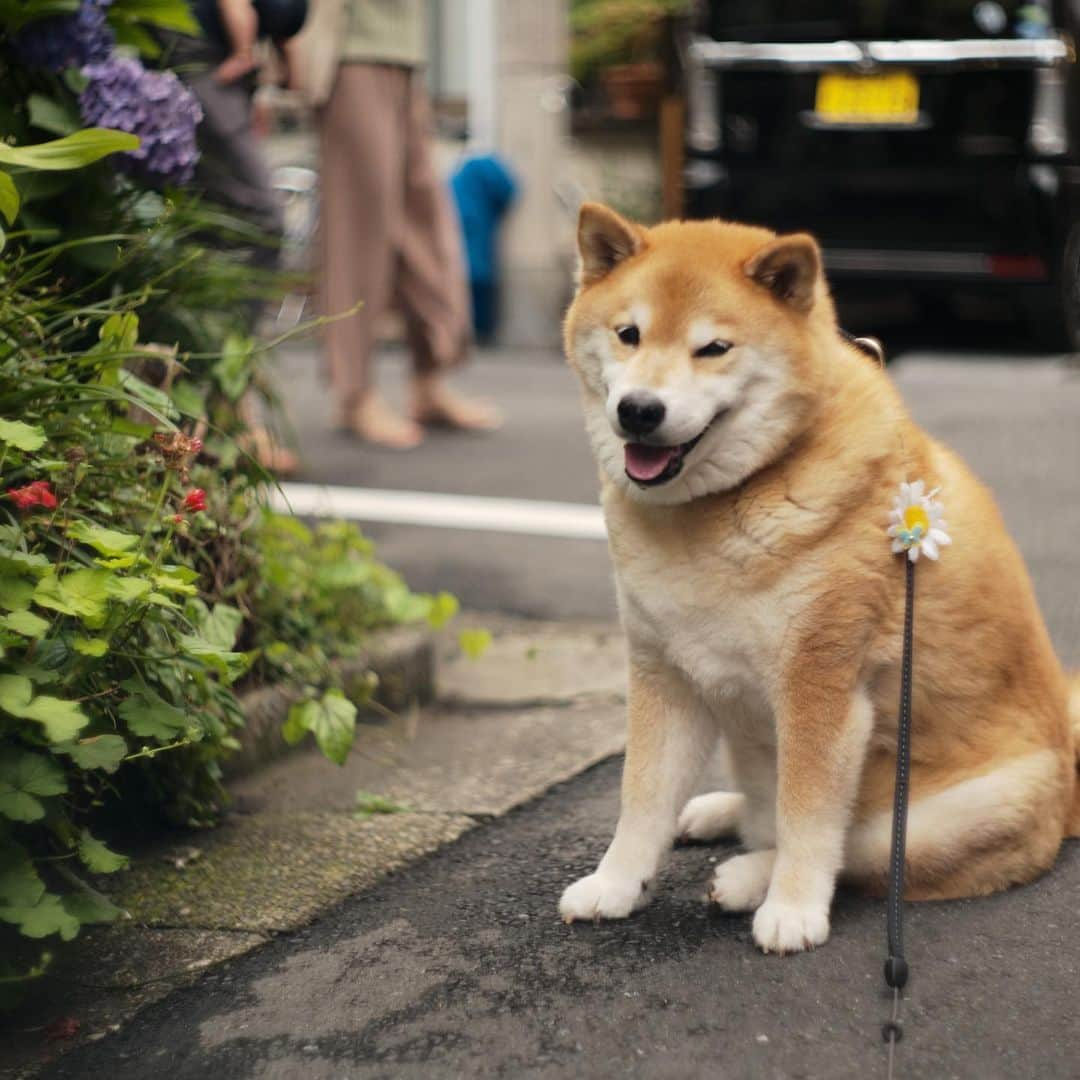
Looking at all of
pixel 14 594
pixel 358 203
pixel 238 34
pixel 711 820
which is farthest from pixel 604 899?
pixel 358 203

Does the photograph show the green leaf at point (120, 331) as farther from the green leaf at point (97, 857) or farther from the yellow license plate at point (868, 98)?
the yellow license plate at point (868, 98)

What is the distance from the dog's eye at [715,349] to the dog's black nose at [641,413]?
122mm

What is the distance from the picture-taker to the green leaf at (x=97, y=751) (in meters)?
2.19

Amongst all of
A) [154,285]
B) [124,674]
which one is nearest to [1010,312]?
[154,285]

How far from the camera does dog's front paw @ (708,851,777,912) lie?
250 cm

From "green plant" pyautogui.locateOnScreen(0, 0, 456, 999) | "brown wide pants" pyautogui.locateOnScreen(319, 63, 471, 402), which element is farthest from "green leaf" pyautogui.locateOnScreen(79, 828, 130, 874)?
"brown wide pants" pyautogui.locateOnScreen(319, 63, 471, 402)

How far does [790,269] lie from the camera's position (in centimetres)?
238

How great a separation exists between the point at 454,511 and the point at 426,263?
1482 mm

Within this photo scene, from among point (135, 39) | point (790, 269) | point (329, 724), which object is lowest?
point (329, 724)

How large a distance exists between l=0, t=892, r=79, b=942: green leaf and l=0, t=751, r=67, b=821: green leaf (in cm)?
12

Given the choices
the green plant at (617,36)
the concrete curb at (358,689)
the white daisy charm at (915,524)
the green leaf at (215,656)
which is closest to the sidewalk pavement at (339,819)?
the concrete curb at (358,689)

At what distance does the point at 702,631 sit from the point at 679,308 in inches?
18.9

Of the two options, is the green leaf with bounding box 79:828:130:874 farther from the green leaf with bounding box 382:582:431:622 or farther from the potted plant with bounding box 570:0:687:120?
the potted plant with bounding box 570:0:687:120

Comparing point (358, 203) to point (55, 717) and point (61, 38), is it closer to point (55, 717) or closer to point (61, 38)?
point (61, 38)
